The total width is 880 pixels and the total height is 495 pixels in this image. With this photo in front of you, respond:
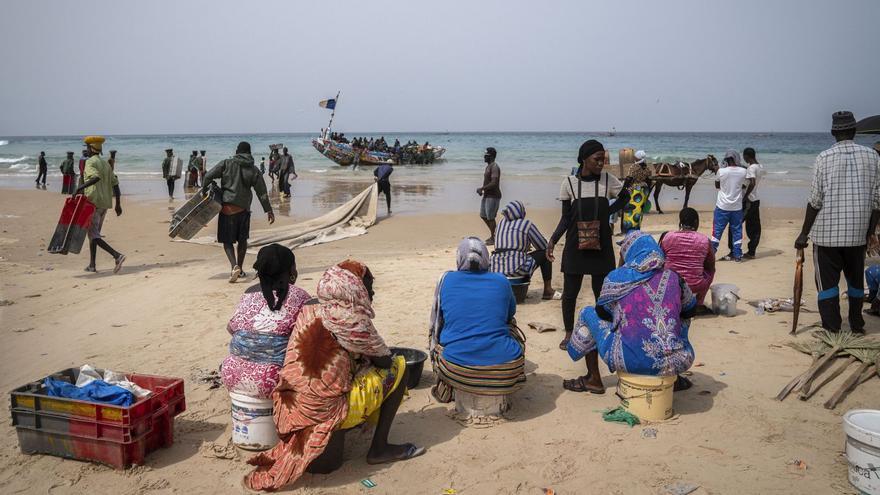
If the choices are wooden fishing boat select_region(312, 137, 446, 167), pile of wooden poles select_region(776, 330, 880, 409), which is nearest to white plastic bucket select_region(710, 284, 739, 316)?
pile of wooden poles select_region(776, 330, 880, 409)

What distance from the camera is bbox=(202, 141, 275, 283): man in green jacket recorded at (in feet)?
25.5

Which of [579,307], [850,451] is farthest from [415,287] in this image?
[850,451]

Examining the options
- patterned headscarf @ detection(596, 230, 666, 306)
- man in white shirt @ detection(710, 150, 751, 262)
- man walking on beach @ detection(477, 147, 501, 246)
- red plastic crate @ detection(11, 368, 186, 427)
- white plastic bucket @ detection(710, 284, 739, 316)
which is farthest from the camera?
man walking on beach @ detection(477, 147, 501, 246)

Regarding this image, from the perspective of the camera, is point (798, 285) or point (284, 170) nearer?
point (798, 285)

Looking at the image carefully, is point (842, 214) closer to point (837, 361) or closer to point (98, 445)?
point (837, 361)

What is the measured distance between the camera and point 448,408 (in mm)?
4504

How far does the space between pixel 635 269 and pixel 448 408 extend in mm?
1568

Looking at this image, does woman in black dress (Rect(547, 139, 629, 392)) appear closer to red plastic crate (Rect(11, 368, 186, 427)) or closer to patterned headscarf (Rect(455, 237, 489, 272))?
patterned headscarf (Rect(455, 237, 489, 272))

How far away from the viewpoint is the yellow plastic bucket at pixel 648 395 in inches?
160

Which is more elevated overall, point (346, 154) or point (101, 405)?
point (346, 154)

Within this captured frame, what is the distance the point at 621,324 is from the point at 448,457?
132cm

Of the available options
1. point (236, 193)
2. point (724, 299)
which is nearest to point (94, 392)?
point (236, 193)

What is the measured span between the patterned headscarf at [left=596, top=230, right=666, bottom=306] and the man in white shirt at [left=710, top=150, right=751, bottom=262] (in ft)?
17.8

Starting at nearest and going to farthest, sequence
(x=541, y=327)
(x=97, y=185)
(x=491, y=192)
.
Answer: (x=541, y=327), (x=97, y=185), (x=491, y=192)
